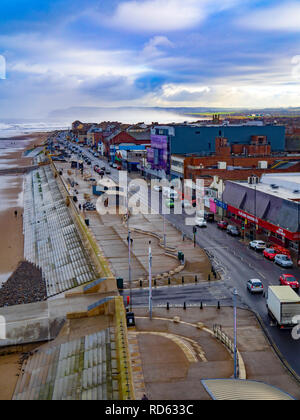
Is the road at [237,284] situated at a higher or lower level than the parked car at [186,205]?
lower

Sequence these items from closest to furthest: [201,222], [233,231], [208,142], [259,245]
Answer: [259,245], [233,231], [201,222], [208,142]

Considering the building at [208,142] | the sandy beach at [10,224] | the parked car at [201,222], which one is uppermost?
the building at [208,142]

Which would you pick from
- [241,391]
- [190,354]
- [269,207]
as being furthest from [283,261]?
[241,391]

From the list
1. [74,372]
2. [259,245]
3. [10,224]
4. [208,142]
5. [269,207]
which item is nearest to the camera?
[74,372]

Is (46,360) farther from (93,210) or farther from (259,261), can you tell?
(93,210)

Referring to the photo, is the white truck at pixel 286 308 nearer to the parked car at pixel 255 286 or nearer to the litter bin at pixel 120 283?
the parked car at pixel 255 286

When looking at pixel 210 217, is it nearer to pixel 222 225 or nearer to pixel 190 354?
pixel 222 225

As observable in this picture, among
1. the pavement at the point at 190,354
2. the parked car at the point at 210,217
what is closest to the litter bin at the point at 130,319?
the pavement at the point at 190,354
